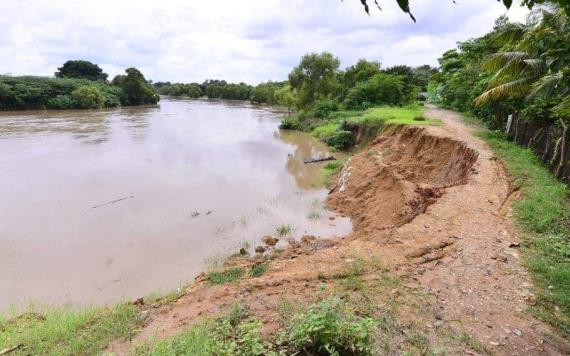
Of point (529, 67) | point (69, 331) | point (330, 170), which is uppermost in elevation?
point (529, 67)

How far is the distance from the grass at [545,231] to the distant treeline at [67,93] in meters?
57.3

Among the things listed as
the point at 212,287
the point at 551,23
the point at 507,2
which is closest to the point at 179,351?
the point at 212,287

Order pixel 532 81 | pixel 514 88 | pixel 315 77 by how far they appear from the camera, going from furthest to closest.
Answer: pixel 315 77 < pixel 514 88 < pixel 532 81

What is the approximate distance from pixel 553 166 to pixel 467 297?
716 centimetres

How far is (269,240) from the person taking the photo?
9750mm

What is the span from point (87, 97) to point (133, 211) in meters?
49.6

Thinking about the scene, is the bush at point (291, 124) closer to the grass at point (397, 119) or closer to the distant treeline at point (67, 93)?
the grass at point (397, 119)

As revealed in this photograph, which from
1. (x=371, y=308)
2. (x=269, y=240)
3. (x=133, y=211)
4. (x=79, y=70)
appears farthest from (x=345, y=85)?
(x=79, y=70)

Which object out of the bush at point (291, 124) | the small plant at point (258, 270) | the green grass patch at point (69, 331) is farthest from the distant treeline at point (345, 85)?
the green grass patch at point (69, 331)

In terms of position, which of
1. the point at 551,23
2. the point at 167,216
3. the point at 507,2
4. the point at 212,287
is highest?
the point at 551,23

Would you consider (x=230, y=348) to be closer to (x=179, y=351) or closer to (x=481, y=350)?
(x=179, y=351)

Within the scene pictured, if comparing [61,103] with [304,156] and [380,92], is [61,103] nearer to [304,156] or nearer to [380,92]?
[380,92]

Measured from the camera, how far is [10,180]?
→ 618 inches

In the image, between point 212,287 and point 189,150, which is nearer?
point 212,287
